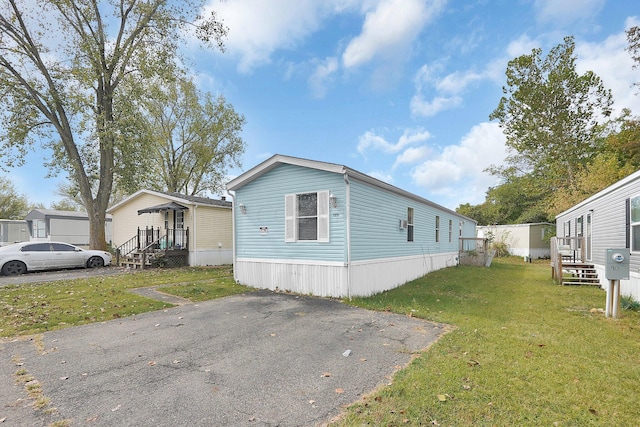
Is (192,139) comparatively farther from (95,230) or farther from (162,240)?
(162,240)

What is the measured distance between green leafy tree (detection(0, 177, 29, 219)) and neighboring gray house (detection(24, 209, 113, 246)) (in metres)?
14.9

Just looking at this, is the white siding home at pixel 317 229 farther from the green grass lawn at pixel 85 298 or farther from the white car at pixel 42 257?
the white car at pixel 42 257

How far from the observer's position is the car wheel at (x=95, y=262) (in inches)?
599

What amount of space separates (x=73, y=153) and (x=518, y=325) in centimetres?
2109

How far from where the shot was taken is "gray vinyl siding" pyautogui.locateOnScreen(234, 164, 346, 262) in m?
7.98

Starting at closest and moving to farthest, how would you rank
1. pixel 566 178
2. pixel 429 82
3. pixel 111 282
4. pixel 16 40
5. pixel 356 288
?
pixel 356 288 → pixel 111 282 → pixel 429 82 → pixel 16 40 → pixel 566 178

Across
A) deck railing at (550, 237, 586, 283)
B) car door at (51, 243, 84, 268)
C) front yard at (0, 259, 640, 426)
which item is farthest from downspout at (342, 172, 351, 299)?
car door at (51, 243, 84, 268)

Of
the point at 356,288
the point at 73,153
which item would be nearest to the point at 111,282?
the point at 356,288

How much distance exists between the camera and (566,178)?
23.3m

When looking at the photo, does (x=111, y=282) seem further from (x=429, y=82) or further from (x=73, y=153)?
(x=429, y=82)

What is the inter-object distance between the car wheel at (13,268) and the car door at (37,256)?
19 cm

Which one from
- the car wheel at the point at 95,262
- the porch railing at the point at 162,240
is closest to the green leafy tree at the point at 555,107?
the porch railing at the point at 162,240

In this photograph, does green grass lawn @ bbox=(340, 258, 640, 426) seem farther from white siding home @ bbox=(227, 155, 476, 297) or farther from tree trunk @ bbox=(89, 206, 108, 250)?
tree trunk @ bbox=(89, 206, 108, 250)

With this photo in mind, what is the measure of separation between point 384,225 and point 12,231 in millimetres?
31769
